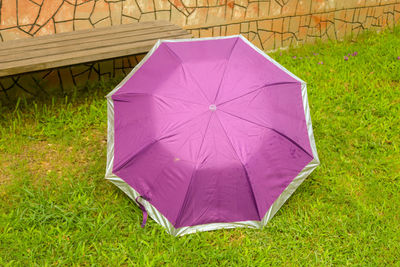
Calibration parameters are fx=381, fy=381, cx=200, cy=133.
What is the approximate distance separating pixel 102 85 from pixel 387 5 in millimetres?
4167

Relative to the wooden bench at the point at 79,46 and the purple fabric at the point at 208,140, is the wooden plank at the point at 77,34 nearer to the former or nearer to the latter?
the wooden bench at the point at 79,46

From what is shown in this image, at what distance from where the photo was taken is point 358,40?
5.37m

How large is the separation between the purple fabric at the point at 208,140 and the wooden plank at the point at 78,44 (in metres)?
1.09

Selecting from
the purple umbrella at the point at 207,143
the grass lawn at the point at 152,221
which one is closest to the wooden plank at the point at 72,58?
the grass lawn at the point at 152,221

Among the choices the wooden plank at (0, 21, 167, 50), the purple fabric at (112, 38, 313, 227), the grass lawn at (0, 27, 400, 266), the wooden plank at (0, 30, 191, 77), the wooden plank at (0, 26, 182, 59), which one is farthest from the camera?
the wooden plank at (0, 21, 167, 50)

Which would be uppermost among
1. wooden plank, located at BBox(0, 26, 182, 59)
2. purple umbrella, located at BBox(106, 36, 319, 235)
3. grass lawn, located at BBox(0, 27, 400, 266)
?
Answer: wooden plank, located at BBox(0, 26, 182, 59)

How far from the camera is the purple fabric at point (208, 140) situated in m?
2.35

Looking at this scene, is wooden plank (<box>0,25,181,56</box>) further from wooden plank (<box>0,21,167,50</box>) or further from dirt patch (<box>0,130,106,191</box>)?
dirt patch (<box>0,130,106,191</box>)

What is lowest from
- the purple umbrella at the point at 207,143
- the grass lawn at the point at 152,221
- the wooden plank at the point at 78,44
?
the grass lawn at the point at 152,221

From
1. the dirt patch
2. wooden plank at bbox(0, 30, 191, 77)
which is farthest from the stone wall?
the dirt patch

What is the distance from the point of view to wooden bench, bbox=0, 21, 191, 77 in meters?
3.18

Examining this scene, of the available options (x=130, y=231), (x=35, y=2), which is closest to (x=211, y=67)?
(x=130, y=231)

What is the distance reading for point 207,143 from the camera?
2334 millimetres

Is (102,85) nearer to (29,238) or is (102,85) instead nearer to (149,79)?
(149,79)
